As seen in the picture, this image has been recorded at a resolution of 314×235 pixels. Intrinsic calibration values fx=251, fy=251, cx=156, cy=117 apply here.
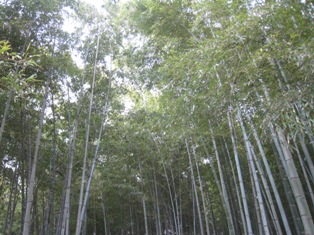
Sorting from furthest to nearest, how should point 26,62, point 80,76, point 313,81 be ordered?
point 80,76
point 26,62
point 313,81

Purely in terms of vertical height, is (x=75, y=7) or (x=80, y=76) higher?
(x=75, y=7)

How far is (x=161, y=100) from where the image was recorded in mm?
4406

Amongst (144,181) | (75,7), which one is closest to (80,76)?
(75,7)

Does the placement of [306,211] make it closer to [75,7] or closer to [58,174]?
[75,7]

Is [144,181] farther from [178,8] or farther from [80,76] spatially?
[178,8]

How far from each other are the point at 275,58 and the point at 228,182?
16.7 feet

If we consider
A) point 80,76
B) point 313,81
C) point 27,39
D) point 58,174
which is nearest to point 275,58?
point 313,81

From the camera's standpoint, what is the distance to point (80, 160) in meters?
6.42

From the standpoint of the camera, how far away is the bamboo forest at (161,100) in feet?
7.73

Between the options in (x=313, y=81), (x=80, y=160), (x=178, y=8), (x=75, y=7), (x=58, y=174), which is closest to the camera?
(x=313, y=81)

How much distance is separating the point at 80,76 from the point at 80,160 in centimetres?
222

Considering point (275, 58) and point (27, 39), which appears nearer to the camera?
point (275, 58)

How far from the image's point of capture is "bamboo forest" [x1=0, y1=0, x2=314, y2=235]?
7.73 ft

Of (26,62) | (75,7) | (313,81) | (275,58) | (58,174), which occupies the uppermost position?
(75,7)
